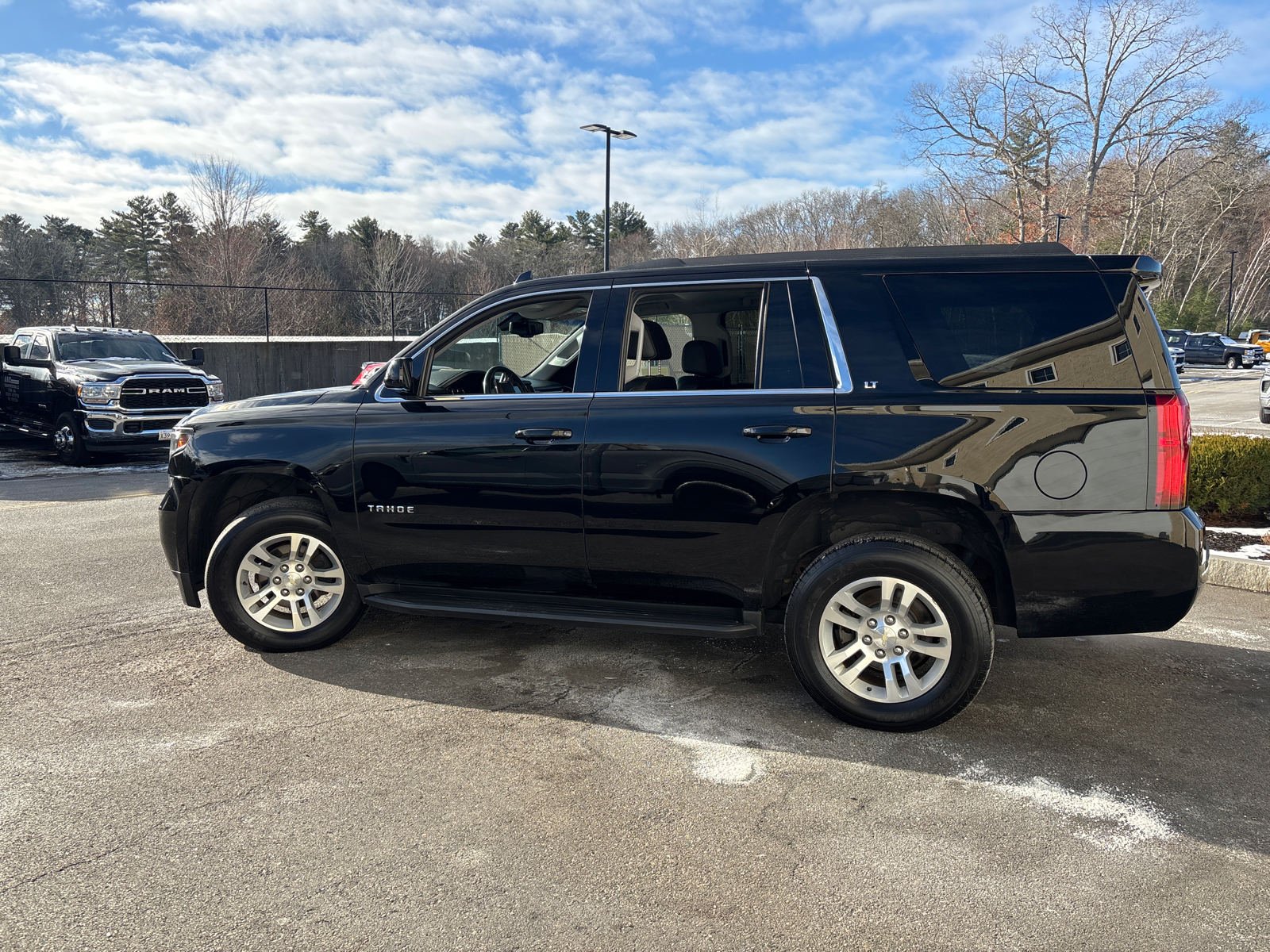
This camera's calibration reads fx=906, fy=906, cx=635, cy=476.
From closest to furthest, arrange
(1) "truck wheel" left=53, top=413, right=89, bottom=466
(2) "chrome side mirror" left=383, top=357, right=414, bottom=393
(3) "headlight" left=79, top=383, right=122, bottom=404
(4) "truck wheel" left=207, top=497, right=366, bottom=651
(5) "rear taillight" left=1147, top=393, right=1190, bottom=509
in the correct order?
(5) "rear taillight" left=1147, top=393, right=1190, bottom=509, (2) "chrome side mirror" left=383, top=357, right=414, bottom=393, (4) "truck wheel" left=207, top=497, right=366, bottom=651, (3) "headlight" left=79, top=383, right=122, bottom=404, (1) "truck wheel" left=53, top=413, right=89, bottom=466

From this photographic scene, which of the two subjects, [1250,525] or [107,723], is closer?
[107,723]

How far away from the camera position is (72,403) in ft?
41.1

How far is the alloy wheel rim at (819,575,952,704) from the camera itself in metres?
3.77

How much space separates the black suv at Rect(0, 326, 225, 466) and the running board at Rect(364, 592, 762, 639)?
9.82m

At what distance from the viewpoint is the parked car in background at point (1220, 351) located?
42375mm

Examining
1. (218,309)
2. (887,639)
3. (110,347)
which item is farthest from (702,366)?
(218,309)

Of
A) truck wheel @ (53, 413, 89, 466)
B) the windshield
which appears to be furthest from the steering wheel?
the windshield

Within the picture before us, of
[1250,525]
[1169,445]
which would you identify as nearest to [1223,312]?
[1250,525]

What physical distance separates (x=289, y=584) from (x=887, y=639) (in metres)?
3.03

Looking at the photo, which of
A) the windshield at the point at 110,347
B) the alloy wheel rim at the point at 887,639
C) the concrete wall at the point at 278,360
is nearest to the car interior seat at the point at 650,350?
the alloy wheel rim at the point at 887,639

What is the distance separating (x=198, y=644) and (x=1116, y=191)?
52199mm

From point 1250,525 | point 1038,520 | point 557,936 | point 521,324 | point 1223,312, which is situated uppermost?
point 1223,312

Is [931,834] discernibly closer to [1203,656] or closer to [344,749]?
[344,749]

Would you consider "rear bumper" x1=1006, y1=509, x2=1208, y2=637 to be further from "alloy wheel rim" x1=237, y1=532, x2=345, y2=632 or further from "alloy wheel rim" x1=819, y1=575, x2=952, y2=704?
"alloy wheel rim" x1=237, y1=532, x2=345, y2=632
